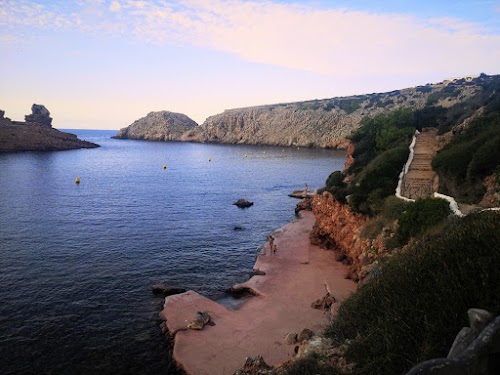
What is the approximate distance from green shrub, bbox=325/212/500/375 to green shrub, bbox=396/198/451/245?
8743 millimetres

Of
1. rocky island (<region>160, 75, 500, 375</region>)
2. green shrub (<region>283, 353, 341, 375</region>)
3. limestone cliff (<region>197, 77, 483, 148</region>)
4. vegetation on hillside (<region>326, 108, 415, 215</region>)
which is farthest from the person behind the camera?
limestone cliff (<region>197, 77, 483, 148</region>)

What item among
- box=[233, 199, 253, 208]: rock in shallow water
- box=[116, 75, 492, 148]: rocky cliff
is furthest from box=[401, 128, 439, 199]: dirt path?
box=[116, 75, 492, 148]: rocky cliff

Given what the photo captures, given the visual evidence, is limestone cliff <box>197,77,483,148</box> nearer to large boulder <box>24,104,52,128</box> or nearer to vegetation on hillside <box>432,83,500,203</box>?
large boulder <box>24,104,52,128</box>

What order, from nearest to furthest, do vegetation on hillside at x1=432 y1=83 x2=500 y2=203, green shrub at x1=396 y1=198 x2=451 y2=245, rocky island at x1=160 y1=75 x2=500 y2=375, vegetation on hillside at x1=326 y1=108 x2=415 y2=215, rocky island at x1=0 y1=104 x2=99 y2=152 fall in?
rocky island at x1=160 y1=75 x2=500 y2=375 < green shrub at x1=396 y1=198 x2=451 y2=245 < vegetation on hillside at x1=432 y1=83 x2=500 y2=203 < vegetation on hillside at x1=326 y1=108 x2=415 y2=215 < rocky island at x1=0 y1=104 x2=99 y2=152

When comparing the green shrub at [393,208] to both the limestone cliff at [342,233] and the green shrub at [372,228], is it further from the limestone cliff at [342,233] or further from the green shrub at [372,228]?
the limestone cliff at [342,233]

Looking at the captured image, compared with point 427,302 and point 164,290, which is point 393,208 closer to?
point 164,290

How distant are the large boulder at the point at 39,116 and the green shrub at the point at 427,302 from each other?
564 feet

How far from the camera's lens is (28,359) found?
18750 millimetres

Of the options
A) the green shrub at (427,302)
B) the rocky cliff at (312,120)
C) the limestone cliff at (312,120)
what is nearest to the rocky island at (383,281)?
the green shrub at (427,302)

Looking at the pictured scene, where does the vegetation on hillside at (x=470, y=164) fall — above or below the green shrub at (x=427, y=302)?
above

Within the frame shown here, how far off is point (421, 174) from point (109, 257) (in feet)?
84.8

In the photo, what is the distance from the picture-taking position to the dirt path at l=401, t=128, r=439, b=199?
27.7 m

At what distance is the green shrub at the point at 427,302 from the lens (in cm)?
846

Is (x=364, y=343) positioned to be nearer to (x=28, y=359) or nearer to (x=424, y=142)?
(x=28, y=359)
